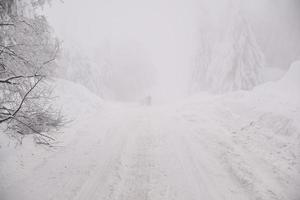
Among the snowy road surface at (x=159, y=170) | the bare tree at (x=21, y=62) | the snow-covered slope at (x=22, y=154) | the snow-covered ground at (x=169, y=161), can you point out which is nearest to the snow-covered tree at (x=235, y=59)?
the snow-covered ground at (x=169, y=161)

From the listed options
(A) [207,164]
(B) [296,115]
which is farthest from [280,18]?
(A) [207,164]

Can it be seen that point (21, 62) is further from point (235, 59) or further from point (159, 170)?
point (235, 59)

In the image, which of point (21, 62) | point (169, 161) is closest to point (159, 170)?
point (169, 161)

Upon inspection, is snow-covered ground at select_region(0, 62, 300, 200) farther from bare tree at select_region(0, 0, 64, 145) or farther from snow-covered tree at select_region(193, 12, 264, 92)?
snow-covered tree at select_region(193, 12, 264, 92)

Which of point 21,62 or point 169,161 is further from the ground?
point 21,62

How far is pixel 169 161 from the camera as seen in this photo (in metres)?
7.40

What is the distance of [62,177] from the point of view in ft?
20.8

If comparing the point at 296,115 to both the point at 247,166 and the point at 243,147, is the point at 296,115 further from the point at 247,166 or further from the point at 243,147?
the point at 247,166

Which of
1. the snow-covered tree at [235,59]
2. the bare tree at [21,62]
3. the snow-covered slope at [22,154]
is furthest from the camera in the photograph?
the snow-covered tree at [235,59]

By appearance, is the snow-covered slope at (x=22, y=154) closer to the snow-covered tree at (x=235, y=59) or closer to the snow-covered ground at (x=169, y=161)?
the snow-covered ground at (x=169, y=161)

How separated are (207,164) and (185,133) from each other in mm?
3063

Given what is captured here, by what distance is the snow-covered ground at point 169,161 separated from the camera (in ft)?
18.7

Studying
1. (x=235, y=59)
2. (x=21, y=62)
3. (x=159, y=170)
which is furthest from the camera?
(x=235, y=59)

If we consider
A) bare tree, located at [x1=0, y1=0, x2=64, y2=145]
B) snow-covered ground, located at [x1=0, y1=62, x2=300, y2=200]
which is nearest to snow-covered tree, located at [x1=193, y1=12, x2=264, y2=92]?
snow-covered ground, located at [x1=0, y1=62, x2=300, y2=200]
